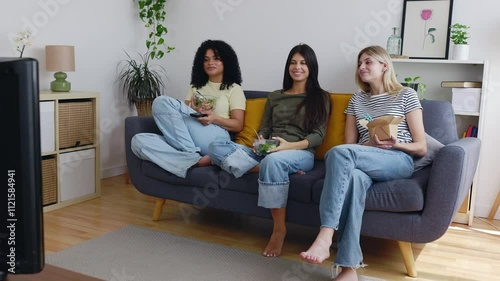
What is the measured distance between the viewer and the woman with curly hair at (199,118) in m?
2.70

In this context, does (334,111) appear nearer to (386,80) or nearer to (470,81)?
(386,80)

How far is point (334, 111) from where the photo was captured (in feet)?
9.08

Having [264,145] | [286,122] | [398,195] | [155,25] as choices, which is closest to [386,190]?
[398,195]

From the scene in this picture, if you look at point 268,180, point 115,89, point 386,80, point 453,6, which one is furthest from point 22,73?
point 115,89

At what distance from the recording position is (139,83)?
153 inches

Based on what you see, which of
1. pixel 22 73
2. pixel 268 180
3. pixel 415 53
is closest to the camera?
pixel 22 73

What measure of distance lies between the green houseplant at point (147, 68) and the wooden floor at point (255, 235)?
92 cm

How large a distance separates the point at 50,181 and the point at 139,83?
1.18 meters

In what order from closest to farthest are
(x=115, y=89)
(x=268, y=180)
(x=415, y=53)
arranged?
(x=268, y=180) < (x=415, y=53) < (x=115, y=89)

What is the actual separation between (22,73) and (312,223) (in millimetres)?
1913

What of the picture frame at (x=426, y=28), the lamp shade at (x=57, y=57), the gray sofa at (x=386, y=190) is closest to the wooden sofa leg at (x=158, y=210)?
the gray sofa at (x=386, y=190)

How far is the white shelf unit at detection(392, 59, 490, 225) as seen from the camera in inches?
114

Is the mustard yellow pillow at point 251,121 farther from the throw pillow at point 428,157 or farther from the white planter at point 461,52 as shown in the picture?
the white planter at point 461,52

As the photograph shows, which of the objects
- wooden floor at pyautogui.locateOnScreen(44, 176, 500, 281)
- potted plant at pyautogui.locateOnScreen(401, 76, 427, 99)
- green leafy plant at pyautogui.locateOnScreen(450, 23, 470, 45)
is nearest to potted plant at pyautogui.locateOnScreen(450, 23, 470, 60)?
green leafy plant at pyautogui.locateOnScreen(450, 23, 470, 45)
